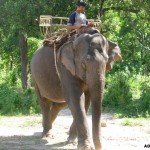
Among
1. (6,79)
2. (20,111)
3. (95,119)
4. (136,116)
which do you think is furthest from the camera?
(6,79)

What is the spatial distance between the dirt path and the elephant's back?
0.88m

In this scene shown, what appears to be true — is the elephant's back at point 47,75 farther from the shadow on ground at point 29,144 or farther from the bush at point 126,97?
the bush at point 126,97

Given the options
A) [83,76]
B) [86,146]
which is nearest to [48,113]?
[83,76]

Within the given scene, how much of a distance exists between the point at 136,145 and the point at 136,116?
4.83m

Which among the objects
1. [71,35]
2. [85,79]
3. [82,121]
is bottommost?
[82,121]

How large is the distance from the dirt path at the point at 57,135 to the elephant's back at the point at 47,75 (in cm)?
88

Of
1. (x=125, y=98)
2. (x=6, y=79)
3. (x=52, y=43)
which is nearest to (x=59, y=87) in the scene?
(x=52, y=43)

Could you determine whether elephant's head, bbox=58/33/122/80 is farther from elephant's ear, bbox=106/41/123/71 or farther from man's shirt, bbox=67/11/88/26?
man's shirt, bbox=67/11/88/26

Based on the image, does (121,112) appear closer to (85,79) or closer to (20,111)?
(20,111)

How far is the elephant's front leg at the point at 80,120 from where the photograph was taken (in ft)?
24.8

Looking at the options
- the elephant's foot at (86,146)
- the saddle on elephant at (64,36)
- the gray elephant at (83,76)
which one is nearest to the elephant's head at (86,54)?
the gray elephant at (83,76)

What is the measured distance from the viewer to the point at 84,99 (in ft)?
27.1

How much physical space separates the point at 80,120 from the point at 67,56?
1.08 meters

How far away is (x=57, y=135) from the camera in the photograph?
1016 cm
